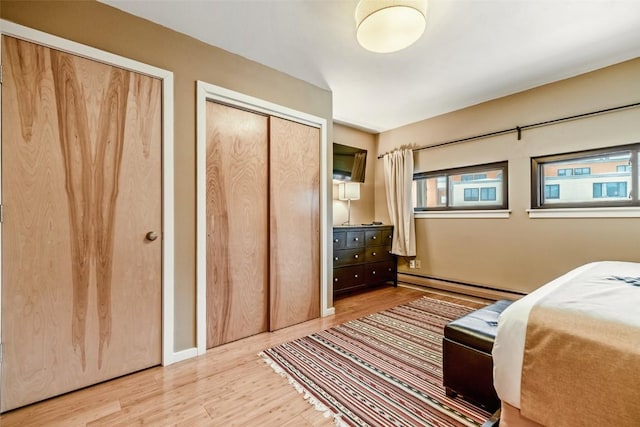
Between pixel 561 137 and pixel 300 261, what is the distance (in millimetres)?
3017

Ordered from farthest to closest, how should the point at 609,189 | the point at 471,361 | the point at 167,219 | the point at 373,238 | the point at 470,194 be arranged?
1. the point at 373,238
2. the point at 470,194
3. the point at 609,189
4. the point at 167,219
5. the point at 471,361

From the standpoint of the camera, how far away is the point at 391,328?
2590mm

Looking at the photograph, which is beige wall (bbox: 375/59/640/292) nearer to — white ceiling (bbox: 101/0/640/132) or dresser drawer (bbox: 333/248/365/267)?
white ceiling (bbox: 101/0/640/132)

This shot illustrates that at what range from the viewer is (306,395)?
163 centimetres

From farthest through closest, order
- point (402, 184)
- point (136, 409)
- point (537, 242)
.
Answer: point (402, 184) < point (537, 242) < point (136, 409)

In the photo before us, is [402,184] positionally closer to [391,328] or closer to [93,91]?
[391,328]

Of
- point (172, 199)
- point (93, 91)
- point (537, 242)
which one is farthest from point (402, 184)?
point (93, 91)

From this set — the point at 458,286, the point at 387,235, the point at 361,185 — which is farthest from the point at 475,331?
the point at 361,185

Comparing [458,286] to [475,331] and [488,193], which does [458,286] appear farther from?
[475,331]

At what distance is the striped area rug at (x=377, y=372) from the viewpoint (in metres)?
1.46

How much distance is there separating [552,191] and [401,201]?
5.68 ft

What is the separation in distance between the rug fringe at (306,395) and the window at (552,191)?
3198 millimetres

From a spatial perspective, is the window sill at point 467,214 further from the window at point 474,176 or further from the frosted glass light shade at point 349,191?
the frosted glass light shade at point 349,191

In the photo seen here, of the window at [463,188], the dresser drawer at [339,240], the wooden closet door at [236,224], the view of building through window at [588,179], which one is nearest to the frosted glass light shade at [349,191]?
the dresser drawer at [339,240]
